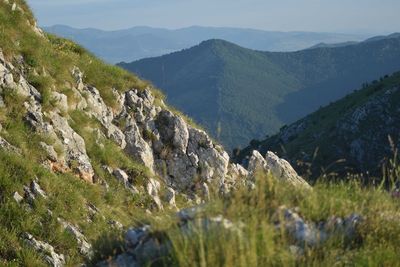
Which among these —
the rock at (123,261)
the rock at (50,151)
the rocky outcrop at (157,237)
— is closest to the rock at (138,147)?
the rock at (50,151)

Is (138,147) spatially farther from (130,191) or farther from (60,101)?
(60,101)

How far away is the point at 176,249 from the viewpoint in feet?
20.2

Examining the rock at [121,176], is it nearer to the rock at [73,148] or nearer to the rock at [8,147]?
the rock at [73,148]

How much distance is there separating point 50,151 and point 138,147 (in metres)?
6.12

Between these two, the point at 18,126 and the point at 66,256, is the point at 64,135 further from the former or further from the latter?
the point at 66,256

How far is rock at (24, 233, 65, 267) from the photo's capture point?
41.2ft

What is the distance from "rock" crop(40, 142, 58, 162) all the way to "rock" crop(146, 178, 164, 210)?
166 inches

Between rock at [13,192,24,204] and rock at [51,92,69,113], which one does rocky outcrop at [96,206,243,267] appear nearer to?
rock at [13,192,24,204]

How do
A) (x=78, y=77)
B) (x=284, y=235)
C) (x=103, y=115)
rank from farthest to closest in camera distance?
(x=78, y=77)
(x=103, y=115)
(x=284, y=235)

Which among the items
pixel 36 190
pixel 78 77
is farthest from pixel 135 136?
pixel 36 190

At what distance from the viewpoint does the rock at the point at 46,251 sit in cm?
1255

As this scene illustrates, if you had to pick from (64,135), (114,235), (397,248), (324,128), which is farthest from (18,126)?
(324,128)

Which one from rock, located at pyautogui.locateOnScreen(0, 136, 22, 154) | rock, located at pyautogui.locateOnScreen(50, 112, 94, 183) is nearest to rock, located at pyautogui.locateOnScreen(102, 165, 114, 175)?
rock, located at pyautogui.locateOnScreen(50, 112, 94, 183)

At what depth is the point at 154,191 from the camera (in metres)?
20.1
